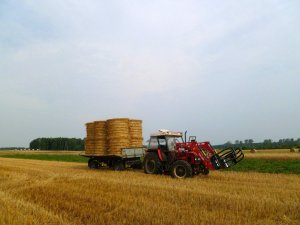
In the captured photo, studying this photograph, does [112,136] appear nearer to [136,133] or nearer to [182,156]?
[136,133]

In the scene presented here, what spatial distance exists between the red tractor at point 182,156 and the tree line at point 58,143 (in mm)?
112169

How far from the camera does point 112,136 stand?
55.1ft

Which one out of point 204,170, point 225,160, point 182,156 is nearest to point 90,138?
point 182,156

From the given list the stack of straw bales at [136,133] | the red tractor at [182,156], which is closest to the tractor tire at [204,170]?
the red tractor at [182,156]

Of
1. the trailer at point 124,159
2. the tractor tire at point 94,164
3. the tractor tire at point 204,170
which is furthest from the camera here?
the tractor tire at point 94,164

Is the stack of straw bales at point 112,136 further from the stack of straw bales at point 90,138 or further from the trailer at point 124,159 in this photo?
the trailer at point 124,159

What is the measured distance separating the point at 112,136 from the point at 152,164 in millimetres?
2854

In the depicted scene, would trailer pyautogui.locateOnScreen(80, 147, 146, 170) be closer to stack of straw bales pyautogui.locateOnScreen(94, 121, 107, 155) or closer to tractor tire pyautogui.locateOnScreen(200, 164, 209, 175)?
stack of straw bales pyautogui.locateOnScreen(94, 121, 107, 155)

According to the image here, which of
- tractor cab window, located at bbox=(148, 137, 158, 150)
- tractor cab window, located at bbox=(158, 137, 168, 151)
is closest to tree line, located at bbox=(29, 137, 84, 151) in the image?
tractor cab window, located at bbox=(148, 137, 158, 150)

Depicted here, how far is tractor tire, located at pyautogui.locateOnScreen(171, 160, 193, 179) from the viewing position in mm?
13062

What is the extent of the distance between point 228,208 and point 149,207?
1716mm

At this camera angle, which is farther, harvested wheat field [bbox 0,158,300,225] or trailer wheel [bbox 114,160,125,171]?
trailer wheel [bbox 114,160,125,171]

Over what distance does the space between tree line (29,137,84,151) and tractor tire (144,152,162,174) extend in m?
112

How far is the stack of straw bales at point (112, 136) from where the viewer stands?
16.7 metres
